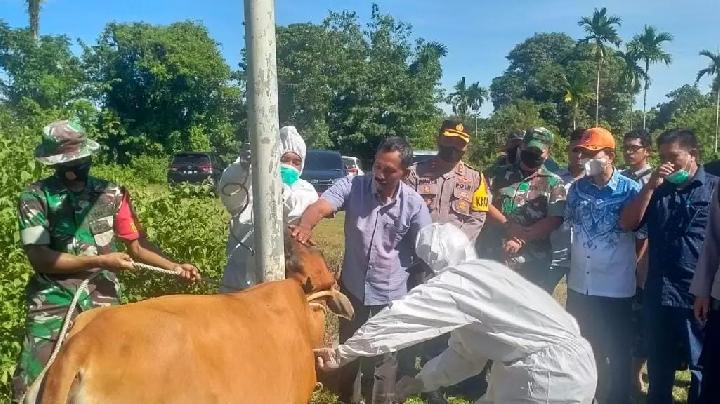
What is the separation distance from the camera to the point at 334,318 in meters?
6.92

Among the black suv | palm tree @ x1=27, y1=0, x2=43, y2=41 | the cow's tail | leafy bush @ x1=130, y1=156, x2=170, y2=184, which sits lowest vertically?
leafy bush @ x1=130, y1=156, x2=170, y2=184

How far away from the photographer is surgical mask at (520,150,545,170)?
17.8 feet

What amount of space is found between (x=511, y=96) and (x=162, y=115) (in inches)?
1756

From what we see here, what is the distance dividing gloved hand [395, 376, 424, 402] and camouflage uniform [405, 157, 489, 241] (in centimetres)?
160

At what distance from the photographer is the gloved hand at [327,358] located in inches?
126

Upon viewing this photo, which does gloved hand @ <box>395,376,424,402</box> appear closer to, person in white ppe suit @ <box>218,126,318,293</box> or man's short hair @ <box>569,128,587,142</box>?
person in white ppe suit @ <box>218,126,318,293</box>

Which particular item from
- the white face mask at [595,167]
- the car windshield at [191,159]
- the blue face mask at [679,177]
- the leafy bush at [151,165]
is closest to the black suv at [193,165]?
the car windshield at [191,159]

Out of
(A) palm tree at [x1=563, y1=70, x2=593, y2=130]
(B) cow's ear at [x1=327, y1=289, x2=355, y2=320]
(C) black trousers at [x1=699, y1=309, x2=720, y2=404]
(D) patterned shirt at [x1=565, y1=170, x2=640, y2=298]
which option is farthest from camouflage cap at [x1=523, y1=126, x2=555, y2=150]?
(A) palm tree at [x1=563, y1=70, x2=593, y2=130]

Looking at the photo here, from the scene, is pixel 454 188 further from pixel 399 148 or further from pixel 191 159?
pixel 191 159

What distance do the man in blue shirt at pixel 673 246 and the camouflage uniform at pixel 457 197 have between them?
98 cm

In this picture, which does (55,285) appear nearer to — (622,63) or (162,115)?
(162,115)

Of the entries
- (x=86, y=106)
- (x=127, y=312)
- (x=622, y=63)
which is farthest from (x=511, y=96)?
(x=127, y=312)

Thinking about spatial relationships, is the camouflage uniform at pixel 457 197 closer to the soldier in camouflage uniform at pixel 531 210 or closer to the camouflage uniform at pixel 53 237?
the soldier in camouflage uniform at pixel 531 210

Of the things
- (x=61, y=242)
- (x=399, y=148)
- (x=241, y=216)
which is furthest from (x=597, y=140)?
(x=61, y=242)
